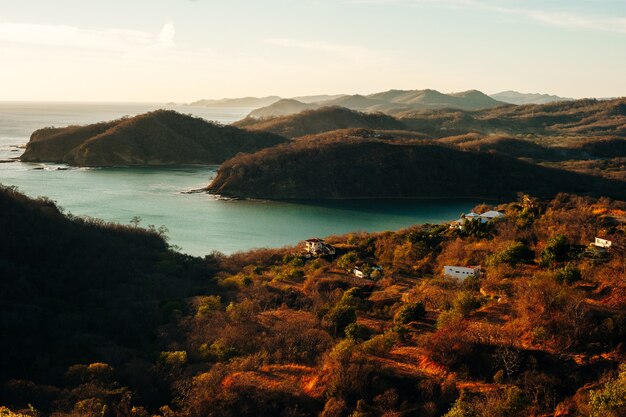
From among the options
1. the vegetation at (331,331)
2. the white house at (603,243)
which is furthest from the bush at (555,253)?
the white house at (603,243)

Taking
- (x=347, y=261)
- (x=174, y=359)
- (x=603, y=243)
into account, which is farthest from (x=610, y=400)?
(x=347, y=261)

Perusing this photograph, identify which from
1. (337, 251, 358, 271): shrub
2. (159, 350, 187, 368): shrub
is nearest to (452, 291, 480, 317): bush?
(159, 350, 187, 368): shrub

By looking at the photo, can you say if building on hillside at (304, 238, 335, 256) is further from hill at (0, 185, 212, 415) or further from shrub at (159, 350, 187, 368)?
shrub at (159, 350, 187, 368)

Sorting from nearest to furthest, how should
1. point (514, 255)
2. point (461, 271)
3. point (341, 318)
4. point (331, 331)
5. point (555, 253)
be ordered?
1. point (331, 331)
2. point (341, 318)
3. point (555, 253)
4. point (514, 255)
5. point (461, 271)

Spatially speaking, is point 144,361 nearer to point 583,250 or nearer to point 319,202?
point 583,250

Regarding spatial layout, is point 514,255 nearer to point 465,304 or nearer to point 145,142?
point 465,304

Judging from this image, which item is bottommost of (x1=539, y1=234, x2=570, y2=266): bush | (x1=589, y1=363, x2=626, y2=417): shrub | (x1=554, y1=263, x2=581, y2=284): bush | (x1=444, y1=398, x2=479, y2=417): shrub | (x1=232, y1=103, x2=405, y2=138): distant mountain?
(x1=444, y1=398, x2=479, y2=417): shrub
